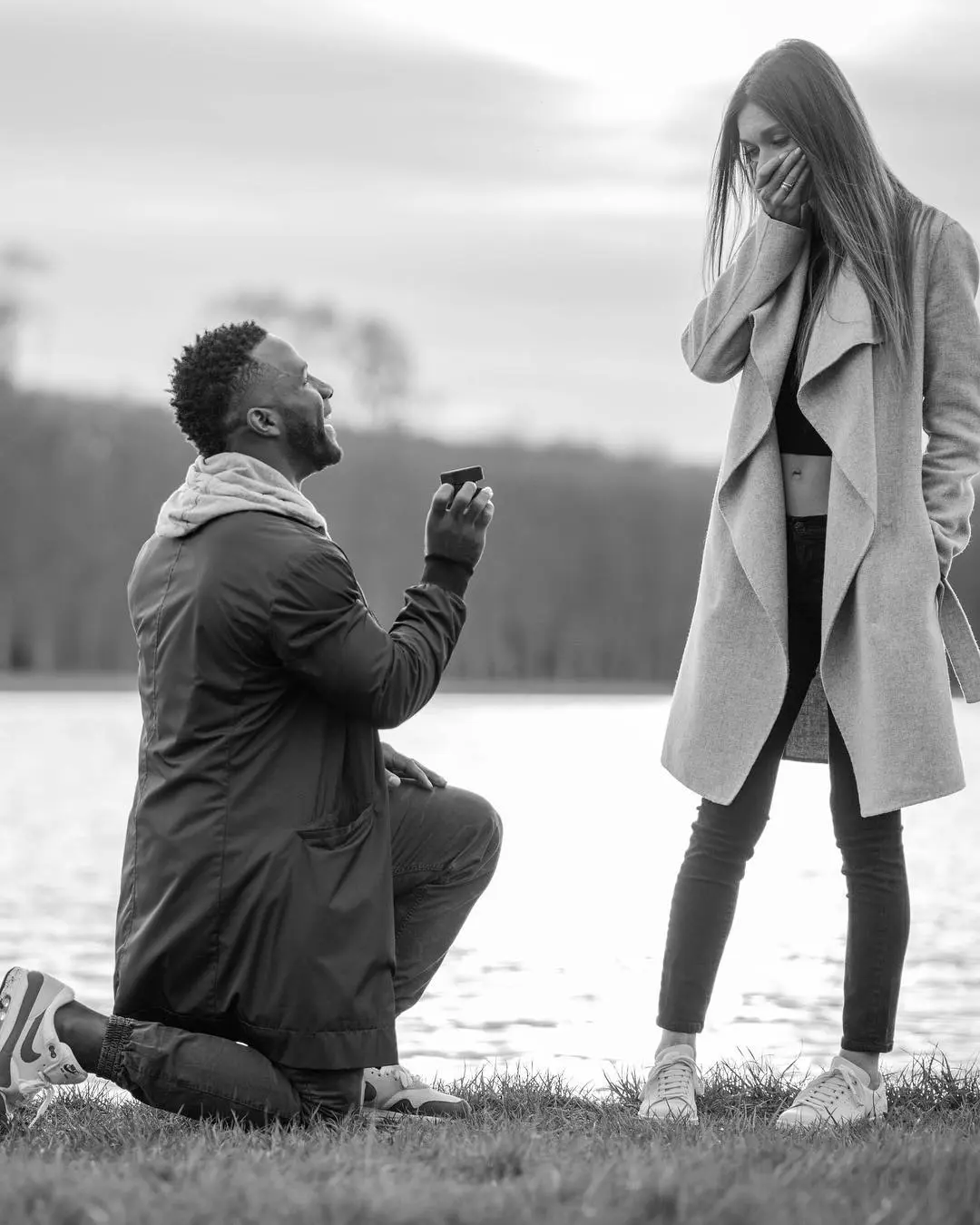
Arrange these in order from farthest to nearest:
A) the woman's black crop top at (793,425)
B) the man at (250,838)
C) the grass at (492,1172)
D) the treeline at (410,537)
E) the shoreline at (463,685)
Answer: the treeline at (410,537) < the shoreline at (463,685) < the woman's black crop top at (793,425) < the man at (250,838) < the grass at (492,1172)

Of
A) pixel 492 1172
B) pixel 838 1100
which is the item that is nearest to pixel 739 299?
pixel 838 1100

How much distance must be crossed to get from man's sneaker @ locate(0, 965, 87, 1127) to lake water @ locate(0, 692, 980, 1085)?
1.02m

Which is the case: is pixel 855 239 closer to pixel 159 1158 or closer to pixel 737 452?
pixel 737 452

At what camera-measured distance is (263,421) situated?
2.96 metres

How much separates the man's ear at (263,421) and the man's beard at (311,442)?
20 millimetres

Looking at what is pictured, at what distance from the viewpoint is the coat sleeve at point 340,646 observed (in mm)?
2703

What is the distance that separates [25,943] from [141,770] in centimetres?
232

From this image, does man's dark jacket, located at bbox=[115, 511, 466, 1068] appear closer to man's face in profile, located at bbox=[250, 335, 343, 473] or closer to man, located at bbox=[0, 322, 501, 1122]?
man, located at bbox=[0, 322, 501, 1122]

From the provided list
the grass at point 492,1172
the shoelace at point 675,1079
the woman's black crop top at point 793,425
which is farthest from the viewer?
the woman's black crop top at point 793,425

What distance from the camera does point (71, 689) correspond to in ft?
112

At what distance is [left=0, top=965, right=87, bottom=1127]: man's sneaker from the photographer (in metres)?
2.68

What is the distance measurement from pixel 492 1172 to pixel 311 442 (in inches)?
57.2

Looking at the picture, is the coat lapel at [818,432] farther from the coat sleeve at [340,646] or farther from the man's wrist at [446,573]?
the coat sleeve at [340,646]

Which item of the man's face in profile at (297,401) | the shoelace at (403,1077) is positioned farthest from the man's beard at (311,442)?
the shoelace at (403,1077)
